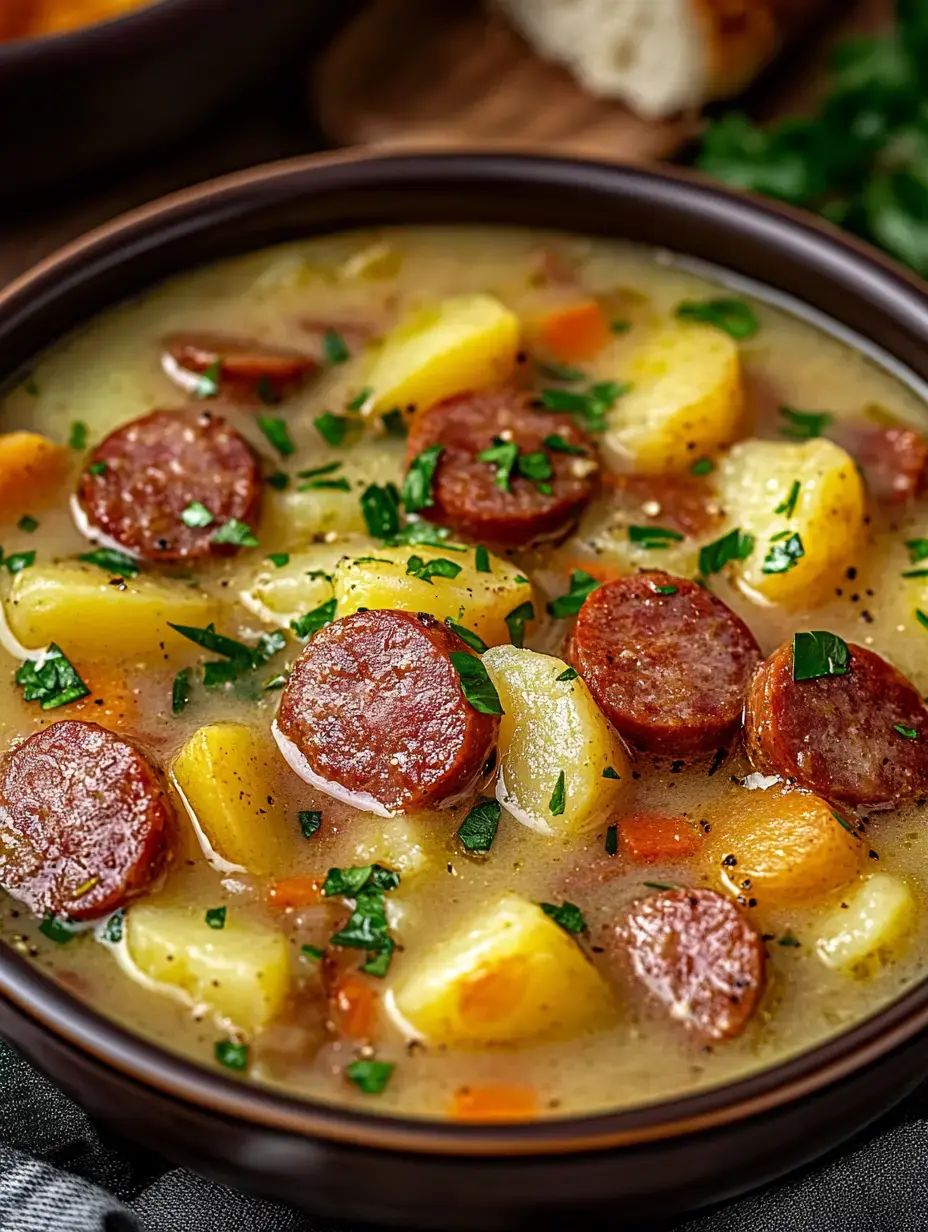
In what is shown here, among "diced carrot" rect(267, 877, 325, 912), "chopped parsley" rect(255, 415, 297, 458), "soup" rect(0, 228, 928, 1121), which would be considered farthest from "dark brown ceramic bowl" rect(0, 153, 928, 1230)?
"chopped parsley" rect(255, 415, 297, 458)

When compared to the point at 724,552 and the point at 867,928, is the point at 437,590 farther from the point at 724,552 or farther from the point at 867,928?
the point at 867,928

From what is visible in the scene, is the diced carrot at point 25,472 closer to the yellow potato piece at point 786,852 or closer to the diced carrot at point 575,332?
the diced carrot at point 575,332

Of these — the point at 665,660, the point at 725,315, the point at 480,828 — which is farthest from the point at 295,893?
the point at 725,315

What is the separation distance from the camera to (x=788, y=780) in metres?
2.78

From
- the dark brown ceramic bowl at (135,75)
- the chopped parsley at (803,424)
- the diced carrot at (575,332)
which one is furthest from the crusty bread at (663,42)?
the chopped parsley at (803,424)

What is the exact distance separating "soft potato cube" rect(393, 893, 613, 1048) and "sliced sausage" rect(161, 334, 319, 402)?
1.47 meters

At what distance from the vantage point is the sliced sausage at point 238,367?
11.3ft

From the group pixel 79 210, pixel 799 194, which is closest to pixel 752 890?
pixel 799 194

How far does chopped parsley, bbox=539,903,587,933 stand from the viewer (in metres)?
2.59

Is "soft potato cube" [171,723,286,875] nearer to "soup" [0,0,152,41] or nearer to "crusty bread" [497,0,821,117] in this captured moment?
"soup" [0,0,152,41]

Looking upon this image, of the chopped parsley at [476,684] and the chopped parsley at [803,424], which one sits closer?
the chopped parsley at [476,684]

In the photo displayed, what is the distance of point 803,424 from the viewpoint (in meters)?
3.44

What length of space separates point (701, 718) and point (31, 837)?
1197mm

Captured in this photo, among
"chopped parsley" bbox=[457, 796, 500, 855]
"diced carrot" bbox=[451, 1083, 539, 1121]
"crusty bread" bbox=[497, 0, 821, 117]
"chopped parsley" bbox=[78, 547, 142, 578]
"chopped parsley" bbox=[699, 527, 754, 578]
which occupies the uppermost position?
"crusty bread" bbox=[497, 0, 821, 117]
